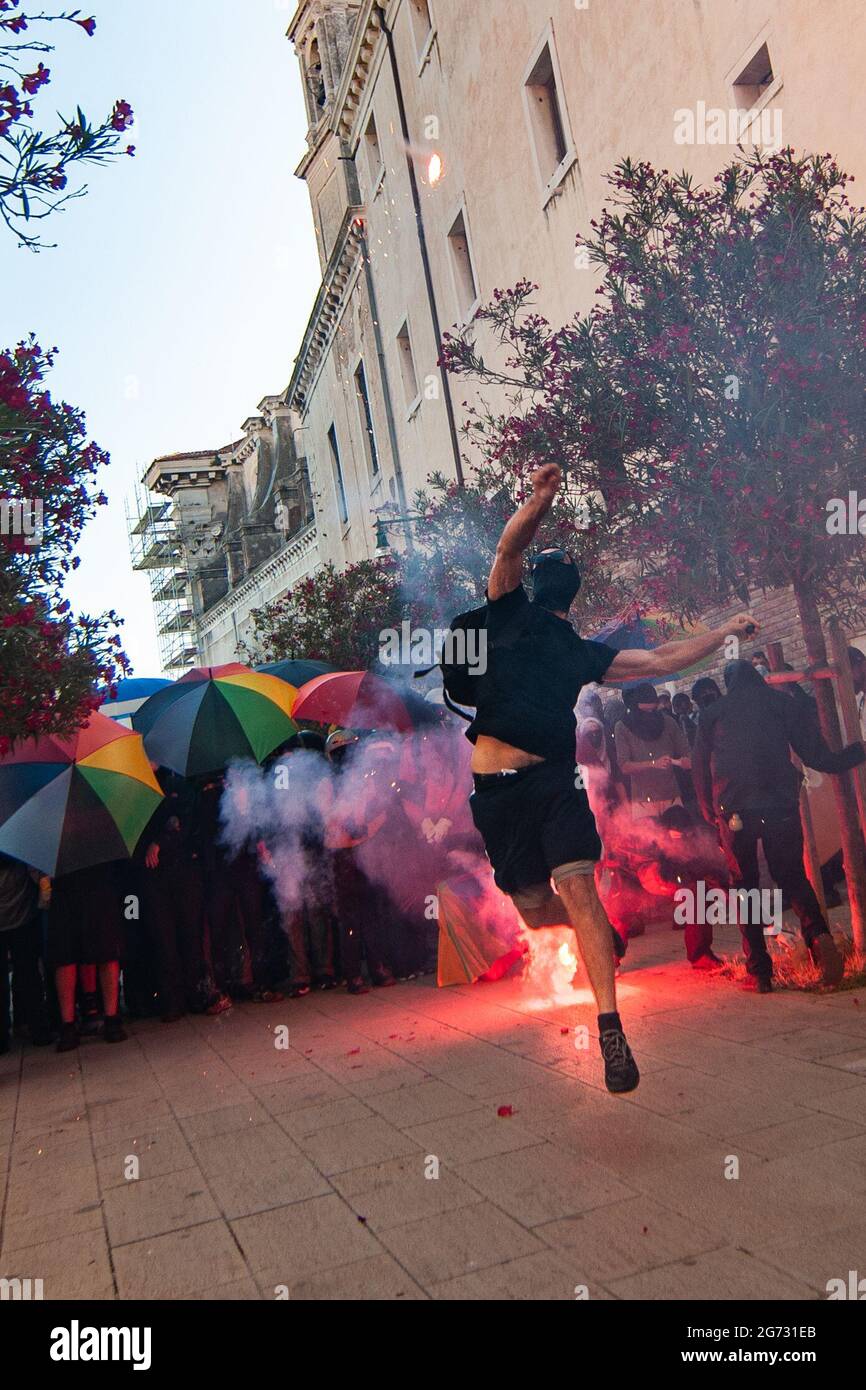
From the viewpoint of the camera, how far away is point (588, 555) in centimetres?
874

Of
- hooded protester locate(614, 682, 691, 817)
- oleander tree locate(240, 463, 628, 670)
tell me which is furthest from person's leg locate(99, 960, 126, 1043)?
oleander tree locate(240, 463, 628, 670)

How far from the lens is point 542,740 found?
5184mm

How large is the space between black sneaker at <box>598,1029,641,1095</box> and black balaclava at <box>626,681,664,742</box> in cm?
583

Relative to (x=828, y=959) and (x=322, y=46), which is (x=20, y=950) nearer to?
(x=828, y=959)

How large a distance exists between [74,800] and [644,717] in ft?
14.7

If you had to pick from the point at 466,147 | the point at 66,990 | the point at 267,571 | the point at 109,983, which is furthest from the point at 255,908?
the point at 267,571

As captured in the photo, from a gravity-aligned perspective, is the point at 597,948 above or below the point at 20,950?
below

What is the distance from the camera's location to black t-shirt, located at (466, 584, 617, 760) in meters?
5.19

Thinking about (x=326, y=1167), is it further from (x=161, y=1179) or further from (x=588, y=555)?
(x=588, y=555)

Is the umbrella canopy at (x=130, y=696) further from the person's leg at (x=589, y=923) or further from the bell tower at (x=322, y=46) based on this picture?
the bell tower at (x=322, y=46)
